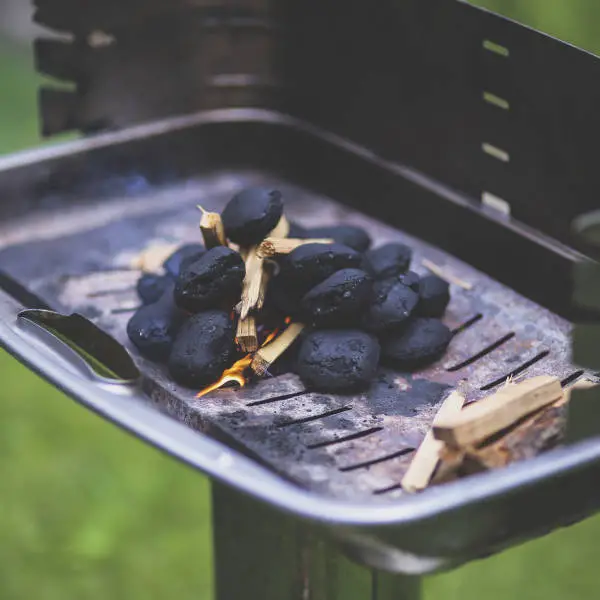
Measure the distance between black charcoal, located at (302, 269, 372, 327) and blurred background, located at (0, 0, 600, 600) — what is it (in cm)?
100

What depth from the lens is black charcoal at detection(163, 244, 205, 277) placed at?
146cm

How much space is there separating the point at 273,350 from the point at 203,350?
88 mm

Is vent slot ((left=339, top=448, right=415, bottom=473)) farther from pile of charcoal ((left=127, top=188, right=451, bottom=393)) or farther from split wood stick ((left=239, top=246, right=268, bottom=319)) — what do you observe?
split wood stick ((left=239, top=246, right=268, bottom=319))

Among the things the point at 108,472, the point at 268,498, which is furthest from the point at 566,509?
the point at 108,472

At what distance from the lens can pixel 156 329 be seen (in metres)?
1.33

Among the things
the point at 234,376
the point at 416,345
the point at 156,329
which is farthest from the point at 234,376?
the point at 416,345

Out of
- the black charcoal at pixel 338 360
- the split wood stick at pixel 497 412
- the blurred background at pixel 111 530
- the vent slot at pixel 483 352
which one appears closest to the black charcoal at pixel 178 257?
the black charcoal at pixel 338 360

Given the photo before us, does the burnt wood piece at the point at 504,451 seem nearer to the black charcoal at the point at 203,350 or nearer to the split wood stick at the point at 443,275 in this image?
the black charcoal at the point at 203,350

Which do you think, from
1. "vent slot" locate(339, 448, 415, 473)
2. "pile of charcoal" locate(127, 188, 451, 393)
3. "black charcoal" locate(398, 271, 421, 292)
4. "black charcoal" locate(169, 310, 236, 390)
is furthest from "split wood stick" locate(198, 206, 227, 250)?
"vent slot" locate(339, 448, 415, 473)

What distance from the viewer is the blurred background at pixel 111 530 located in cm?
216

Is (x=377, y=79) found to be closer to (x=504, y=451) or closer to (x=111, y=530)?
(x=504, y=451)

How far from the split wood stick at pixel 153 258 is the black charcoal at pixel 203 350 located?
0.24 m

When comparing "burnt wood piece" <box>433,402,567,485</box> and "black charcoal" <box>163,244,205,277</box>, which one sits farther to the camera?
"black charcoal" <box>163,244,205,277</box>

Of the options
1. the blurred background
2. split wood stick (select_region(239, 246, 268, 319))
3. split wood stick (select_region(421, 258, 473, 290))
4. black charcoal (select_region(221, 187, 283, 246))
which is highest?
black charcoal (select_region(221, 187, 283, 246))
